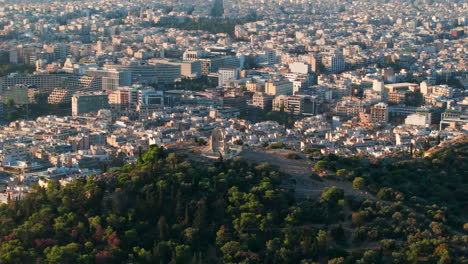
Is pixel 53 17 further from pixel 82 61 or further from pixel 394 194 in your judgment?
pixel 394 194

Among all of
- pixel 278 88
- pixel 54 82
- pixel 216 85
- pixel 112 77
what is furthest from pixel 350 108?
pixel 54 82

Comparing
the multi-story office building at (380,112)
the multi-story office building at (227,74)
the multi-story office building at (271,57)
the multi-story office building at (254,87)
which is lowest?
the multi-story office building at (380,112)

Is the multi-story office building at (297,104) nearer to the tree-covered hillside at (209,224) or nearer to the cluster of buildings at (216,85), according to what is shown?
the cluster of buildings at (216,85)

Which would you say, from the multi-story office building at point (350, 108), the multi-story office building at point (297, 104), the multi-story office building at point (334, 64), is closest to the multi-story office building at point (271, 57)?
the multi-story office building at point (334, 64)

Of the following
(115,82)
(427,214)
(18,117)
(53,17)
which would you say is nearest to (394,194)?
(427,214)

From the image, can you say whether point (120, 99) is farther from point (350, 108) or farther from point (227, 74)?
point (227, 74)

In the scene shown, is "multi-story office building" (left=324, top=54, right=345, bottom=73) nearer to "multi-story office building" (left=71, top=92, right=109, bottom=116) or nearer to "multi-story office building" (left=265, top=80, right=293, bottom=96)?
"multi-story office building" (left=265, top=80, right=293, bottom=96)
